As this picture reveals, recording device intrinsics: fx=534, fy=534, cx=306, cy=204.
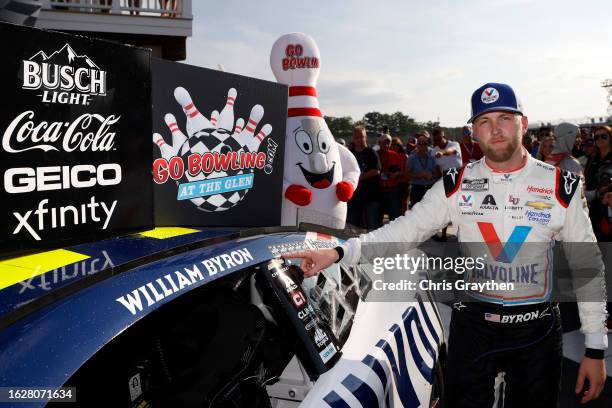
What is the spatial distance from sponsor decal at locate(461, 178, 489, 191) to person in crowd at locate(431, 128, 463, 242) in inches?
231

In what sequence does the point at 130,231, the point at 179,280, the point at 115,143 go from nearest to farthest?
1. the point at 179,280
2. the point at 115,143
3. the point at 130,231

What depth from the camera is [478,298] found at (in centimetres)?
222

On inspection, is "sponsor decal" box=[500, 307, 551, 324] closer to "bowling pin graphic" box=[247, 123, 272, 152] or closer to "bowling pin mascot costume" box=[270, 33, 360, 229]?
"bowling pin graphic" box=[247, 123, 272, 152]

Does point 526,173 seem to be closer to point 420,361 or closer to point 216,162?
point 420,361

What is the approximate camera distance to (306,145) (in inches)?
188

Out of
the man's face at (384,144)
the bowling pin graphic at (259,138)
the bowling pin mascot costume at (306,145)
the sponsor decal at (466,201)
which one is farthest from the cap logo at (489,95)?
the man's face at (384,144)

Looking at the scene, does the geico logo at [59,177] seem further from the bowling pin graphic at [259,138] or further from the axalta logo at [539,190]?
the axalta logo at [539,190]

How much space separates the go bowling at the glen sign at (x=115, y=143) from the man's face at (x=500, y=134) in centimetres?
111

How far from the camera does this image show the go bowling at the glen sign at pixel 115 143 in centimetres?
151

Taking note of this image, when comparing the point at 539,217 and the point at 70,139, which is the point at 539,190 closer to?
the point at 539,217

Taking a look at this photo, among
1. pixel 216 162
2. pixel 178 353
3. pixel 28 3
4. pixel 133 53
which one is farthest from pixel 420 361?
pixel 28 3

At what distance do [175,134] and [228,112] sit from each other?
1.21 ft

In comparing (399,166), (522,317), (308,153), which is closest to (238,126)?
(522,317)

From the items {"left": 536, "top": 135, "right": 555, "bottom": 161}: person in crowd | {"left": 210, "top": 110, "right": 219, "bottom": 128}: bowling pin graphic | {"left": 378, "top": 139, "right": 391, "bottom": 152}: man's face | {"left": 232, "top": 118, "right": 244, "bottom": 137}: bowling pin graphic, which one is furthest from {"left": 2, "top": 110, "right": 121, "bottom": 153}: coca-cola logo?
{"left": 378, "top": 139, "right": 391, "bottom": 152}: man's face
